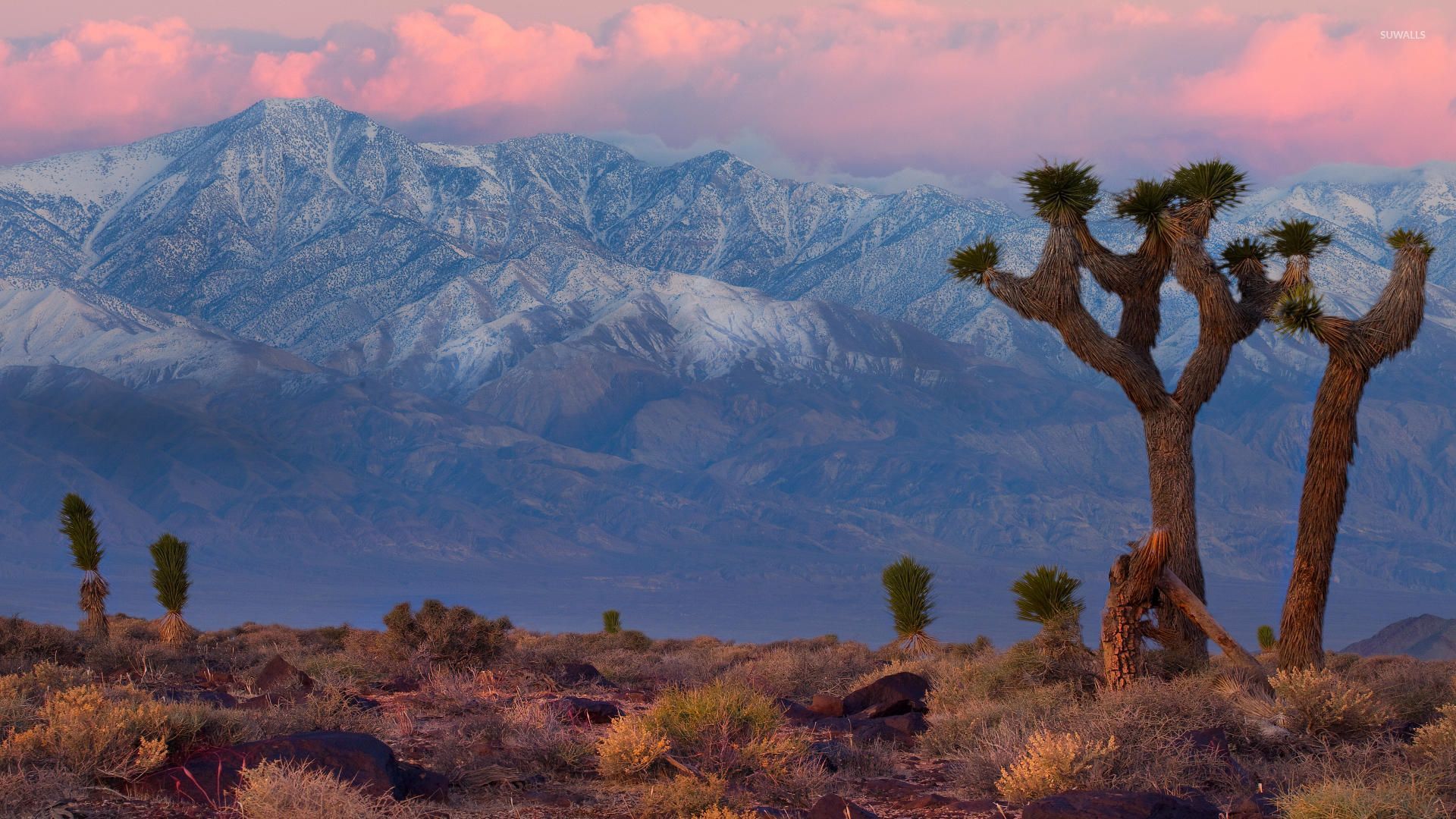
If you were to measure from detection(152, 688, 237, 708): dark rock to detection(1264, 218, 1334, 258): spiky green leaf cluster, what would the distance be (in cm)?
1471

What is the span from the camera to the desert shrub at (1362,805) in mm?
8672

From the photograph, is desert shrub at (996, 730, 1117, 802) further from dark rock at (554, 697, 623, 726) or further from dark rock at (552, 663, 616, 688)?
dark rock at (552, 663, 616, 688)

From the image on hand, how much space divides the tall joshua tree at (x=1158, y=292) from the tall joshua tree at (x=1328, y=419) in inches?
43.5

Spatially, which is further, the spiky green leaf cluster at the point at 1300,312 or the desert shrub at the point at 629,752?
the spiky green leaf cluster at the point at 1300,312

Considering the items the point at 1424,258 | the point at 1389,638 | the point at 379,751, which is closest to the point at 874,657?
the point at 1424,258

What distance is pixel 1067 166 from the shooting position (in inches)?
760

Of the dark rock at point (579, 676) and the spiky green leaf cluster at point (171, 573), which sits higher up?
the spiky green leaf cluster at point (171, 573)

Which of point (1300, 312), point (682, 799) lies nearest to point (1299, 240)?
point (1300, 312)

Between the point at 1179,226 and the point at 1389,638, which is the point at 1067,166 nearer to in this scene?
the point at 1179,226

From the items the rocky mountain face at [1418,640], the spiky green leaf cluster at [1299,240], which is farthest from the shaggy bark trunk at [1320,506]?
the rocky mountain face at [1418,640]

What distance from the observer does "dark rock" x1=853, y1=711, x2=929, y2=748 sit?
13531 millimetres

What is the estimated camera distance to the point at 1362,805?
870cm

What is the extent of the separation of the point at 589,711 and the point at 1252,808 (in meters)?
7.15

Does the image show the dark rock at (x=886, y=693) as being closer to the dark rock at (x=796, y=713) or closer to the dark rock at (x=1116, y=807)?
the dark rock at (x=796, y=713)
